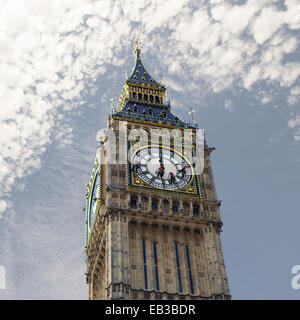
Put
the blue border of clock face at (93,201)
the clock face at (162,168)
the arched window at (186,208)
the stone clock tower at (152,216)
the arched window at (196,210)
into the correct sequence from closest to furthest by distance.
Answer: the stone clock tower at (152,216) → the arched window at (186,208) → the arched window at (196,210) → the clock face at (162,168) → the blue border of clock face at (93,201)

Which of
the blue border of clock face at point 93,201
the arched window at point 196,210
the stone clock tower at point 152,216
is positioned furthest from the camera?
the blue border of clock face at point 93,201

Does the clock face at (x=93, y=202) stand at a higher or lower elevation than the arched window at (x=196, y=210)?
higher

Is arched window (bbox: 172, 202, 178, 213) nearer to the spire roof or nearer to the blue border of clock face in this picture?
the blue border of clock face

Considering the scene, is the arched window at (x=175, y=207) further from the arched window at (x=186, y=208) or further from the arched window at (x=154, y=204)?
the arched window at (x=154, y=204)

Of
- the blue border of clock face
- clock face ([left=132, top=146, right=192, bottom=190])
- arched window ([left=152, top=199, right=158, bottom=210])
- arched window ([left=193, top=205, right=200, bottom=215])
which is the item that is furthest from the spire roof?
arched window ([left=152, top=199, right=158, bottom=210])

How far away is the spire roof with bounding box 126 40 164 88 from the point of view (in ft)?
230

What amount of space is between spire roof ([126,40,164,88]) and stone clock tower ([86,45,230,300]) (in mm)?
9806

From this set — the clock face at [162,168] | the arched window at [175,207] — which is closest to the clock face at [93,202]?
the clock face at [162,168]

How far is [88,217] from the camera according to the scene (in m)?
58.8

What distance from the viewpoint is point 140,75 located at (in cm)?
7244

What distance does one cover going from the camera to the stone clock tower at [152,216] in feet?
154

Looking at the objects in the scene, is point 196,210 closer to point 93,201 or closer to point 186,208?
point 186,208

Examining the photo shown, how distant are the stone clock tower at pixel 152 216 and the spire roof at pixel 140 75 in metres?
9.81

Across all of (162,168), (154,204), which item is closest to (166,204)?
(154,204)
